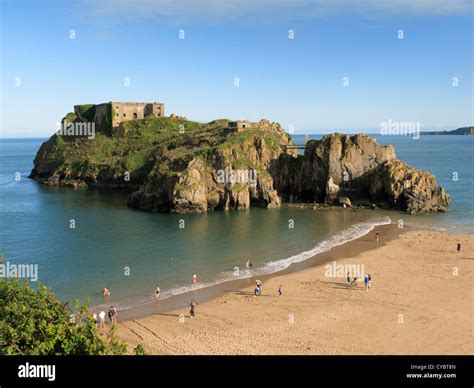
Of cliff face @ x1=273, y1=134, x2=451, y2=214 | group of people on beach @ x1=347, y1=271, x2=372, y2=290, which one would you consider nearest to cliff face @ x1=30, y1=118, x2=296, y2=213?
cliff face @ x1=273, y1=134, x2=451, y2=214

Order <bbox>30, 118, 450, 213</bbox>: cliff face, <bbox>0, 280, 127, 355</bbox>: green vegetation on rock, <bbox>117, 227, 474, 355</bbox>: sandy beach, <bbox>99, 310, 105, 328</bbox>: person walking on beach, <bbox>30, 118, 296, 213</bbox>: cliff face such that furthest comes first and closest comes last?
<bbox>30, 118, 296, 213</bbox>: cliff face < <bbox>30, 118, 450, 213</bbox>: cliff face < <bbox>99, 310, 105, 328</bbox>: person walking on beach < <bbox>117, 227, 474, 355</bbox>: sandy beach < <bbox>0, 280, 127, 355</bbox>: green vegetation on rock

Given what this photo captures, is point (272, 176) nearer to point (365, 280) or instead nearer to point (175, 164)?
point (175, 164)

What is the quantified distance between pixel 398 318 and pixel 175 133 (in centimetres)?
9175

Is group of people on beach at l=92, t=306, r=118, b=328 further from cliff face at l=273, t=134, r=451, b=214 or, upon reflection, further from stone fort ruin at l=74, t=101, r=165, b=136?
stone fort ruin at l=74, t=101, r=165, b=136

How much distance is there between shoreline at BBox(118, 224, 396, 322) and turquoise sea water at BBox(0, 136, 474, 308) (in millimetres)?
971

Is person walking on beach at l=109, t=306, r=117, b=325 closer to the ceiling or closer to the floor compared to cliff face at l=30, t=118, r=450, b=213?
closer to the floor

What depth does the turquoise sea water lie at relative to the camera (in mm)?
38062

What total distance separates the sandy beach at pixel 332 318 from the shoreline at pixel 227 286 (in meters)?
0.60

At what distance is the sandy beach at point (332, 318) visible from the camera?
84.6 feet

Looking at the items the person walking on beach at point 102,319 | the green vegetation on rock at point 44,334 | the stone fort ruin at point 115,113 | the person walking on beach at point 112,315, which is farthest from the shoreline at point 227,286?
the stone fort ruin at point 115,113

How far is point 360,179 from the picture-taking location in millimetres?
73188

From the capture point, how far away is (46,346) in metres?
14.1

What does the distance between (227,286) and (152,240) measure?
16.7 meters
